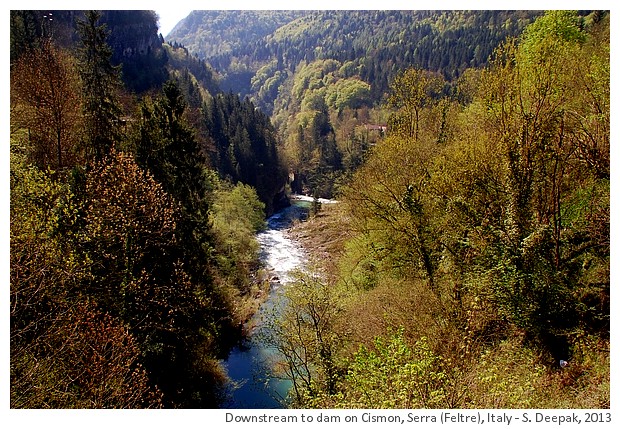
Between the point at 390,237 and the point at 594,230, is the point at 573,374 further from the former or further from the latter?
the point at 390,237

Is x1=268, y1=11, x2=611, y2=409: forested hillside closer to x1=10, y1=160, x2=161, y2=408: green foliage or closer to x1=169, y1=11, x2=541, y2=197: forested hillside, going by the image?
x1=10, y1=160, x2=161, y2=408: green foliage

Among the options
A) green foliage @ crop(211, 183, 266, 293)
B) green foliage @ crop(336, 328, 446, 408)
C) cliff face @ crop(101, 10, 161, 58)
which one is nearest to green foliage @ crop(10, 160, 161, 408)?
green foliage @ crop(336, 328, 446, 408)

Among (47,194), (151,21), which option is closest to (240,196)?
(47,194)

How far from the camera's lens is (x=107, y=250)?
1251 centimetres

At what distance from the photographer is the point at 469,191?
1207cm

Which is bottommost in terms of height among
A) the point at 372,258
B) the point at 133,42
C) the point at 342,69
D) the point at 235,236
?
the point at 235,236

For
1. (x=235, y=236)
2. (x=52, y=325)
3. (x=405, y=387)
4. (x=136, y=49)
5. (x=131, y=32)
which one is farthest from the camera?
(x=136, y=49)

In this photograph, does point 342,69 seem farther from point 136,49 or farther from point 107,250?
point 107,250

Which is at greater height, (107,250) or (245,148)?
(107,250)

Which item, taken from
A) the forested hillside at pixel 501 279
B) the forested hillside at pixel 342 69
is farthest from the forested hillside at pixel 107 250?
the forested hillside at pixel 342 69

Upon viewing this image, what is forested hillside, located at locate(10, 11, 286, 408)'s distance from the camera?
9.41 metres

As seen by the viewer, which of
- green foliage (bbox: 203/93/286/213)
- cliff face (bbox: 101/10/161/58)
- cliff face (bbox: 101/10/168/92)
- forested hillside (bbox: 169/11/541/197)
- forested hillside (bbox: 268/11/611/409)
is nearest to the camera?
forested hillside (bbox: 268/11/611/409)

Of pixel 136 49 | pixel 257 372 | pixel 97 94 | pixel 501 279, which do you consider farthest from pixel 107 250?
pixel 136 49

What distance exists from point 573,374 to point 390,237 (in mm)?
7171
